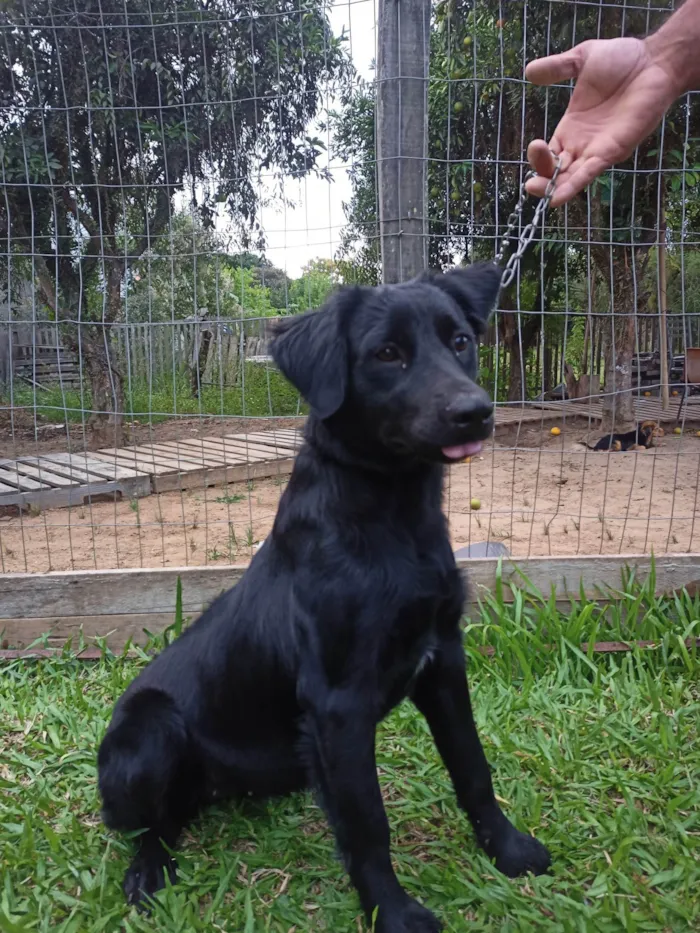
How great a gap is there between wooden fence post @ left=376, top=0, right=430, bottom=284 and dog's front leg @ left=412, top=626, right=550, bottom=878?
5.99 feet

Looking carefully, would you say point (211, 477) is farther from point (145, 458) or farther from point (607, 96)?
point (607, 96)

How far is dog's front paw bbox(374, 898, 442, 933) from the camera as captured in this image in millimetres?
1625

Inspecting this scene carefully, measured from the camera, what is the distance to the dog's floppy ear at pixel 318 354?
1.66 meters

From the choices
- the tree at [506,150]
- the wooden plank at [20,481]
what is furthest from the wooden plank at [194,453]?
the tree at [506,150]

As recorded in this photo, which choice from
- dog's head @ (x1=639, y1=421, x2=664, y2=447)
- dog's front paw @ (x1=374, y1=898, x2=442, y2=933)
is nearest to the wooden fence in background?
dog's head @ (x1=639, y1=421, x2=664, y2=447)

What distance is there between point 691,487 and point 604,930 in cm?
449

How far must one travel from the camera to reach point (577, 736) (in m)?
2.40

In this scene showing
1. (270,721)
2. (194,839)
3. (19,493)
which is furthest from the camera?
(19,493)

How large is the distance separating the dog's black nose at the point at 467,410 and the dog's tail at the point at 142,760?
113cm

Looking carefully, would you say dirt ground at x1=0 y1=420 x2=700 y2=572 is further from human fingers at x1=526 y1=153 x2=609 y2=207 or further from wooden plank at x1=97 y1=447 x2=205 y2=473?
human fingers at x1=526 y1=153 x2=609 y2=207

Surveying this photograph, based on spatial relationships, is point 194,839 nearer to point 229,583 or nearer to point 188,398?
point 229,583

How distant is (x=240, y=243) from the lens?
10.7ft

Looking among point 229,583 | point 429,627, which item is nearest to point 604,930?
point 429,627

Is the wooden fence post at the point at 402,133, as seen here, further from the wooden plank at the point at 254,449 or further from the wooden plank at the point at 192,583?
the wooden plank at the point at 254,449
